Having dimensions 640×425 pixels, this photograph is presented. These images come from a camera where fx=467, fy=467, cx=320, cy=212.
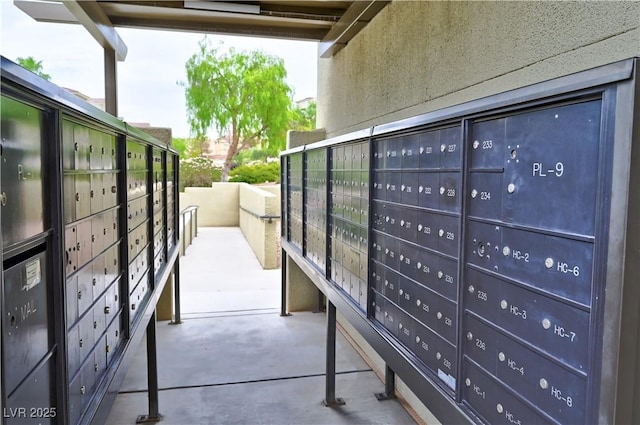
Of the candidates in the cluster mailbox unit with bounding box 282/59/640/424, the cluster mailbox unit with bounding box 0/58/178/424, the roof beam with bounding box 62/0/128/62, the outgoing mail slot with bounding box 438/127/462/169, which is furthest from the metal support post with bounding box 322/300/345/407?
the roof beam with bounding box 62/0/128/62

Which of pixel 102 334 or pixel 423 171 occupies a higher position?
pixel 423 171

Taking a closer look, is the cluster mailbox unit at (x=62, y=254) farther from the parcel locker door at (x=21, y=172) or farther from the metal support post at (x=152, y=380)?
the metal support post at (x=152, y=380)

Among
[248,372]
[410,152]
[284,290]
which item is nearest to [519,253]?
[410,152]

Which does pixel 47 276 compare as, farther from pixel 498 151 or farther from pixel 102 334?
pixel 498 151

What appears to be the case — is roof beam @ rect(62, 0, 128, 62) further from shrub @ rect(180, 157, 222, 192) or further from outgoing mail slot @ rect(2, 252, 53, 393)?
shrub @ rect(180, 157, 222, 192)

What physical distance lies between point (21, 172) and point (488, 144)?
1.35m

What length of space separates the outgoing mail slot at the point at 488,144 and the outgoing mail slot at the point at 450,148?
0.09 meters

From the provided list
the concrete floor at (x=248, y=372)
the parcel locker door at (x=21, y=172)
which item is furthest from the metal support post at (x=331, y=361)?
the parcel locker door at (x=21, y=172)

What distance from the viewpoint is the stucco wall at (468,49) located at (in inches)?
69.2

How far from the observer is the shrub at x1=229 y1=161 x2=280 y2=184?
21062 mm

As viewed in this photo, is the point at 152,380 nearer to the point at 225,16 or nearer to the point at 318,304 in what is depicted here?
the point at 318,304

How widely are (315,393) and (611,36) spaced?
11.3 feet

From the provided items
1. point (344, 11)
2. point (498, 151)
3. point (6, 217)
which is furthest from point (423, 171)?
point (344, 11)

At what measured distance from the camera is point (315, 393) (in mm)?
4090
